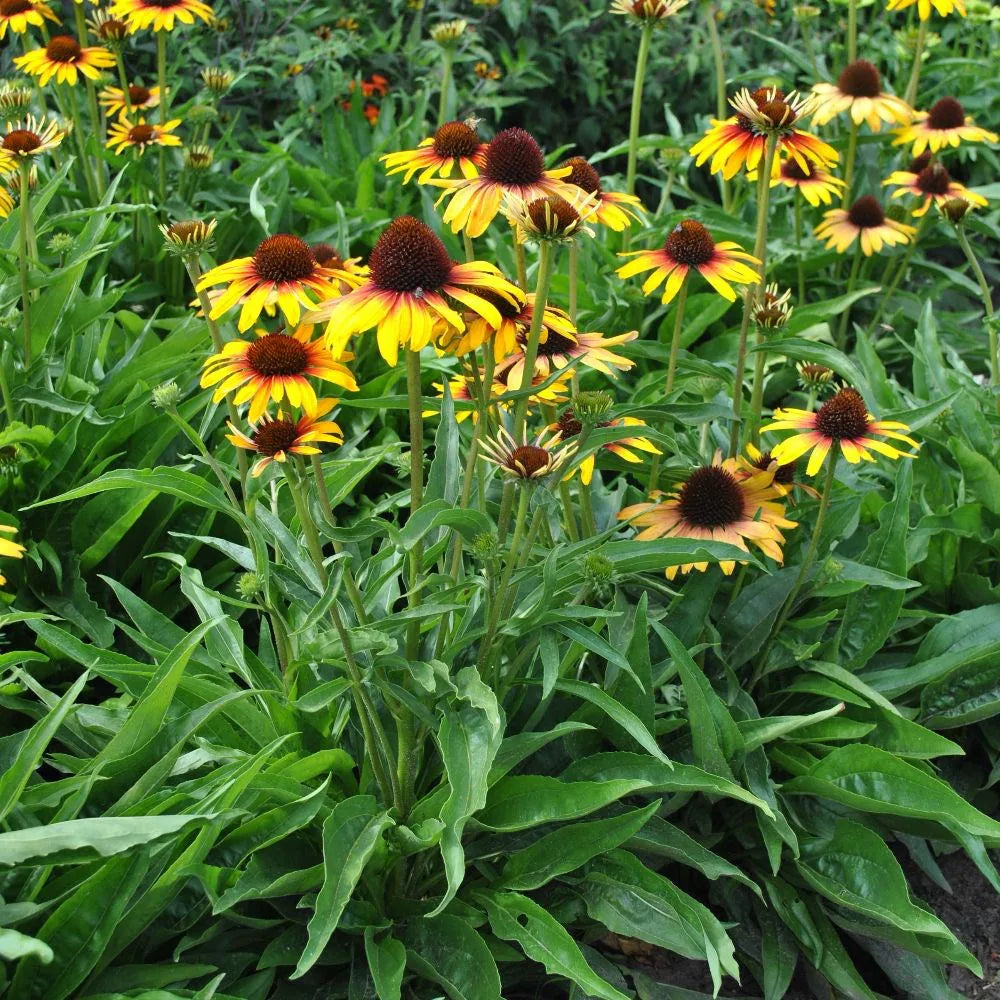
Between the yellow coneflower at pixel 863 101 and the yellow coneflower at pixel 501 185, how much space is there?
2141 mm

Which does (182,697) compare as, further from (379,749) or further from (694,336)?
(694,336)

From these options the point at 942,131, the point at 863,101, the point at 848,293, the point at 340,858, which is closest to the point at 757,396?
the point at 340,858

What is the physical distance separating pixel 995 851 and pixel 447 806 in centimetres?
152

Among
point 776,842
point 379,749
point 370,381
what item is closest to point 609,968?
point 776,842

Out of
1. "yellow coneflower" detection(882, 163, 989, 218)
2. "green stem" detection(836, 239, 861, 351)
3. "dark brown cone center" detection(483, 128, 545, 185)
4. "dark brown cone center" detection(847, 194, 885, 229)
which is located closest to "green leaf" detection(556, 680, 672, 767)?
"dark brown cone center" detection(483, 128, 545, 185)

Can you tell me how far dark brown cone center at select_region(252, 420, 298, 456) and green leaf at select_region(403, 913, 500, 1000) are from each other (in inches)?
33.5

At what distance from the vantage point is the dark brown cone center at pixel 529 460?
6.01 feet

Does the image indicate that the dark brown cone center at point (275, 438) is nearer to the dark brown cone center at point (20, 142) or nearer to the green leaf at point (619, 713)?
the green leaf at point (619, 713)

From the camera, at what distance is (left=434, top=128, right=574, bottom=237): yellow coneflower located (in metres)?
1.96

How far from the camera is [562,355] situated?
2240 millimetres

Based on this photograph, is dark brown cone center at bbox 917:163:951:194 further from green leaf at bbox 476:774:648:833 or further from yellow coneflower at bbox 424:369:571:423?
green leaf at bbox 476:774:648:833

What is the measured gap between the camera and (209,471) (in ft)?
9.88

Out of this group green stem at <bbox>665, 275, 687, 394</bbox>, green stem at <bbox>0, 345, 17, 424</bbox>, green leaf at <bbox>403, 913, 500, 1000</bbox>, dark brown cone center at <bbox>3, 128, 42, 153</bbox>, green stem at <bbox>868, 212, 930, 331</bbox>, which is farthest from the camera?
green stem at <bbox>868, 212, 930, 331</bbox>

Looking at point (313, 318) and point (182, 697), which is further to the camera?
point (182, 697)
